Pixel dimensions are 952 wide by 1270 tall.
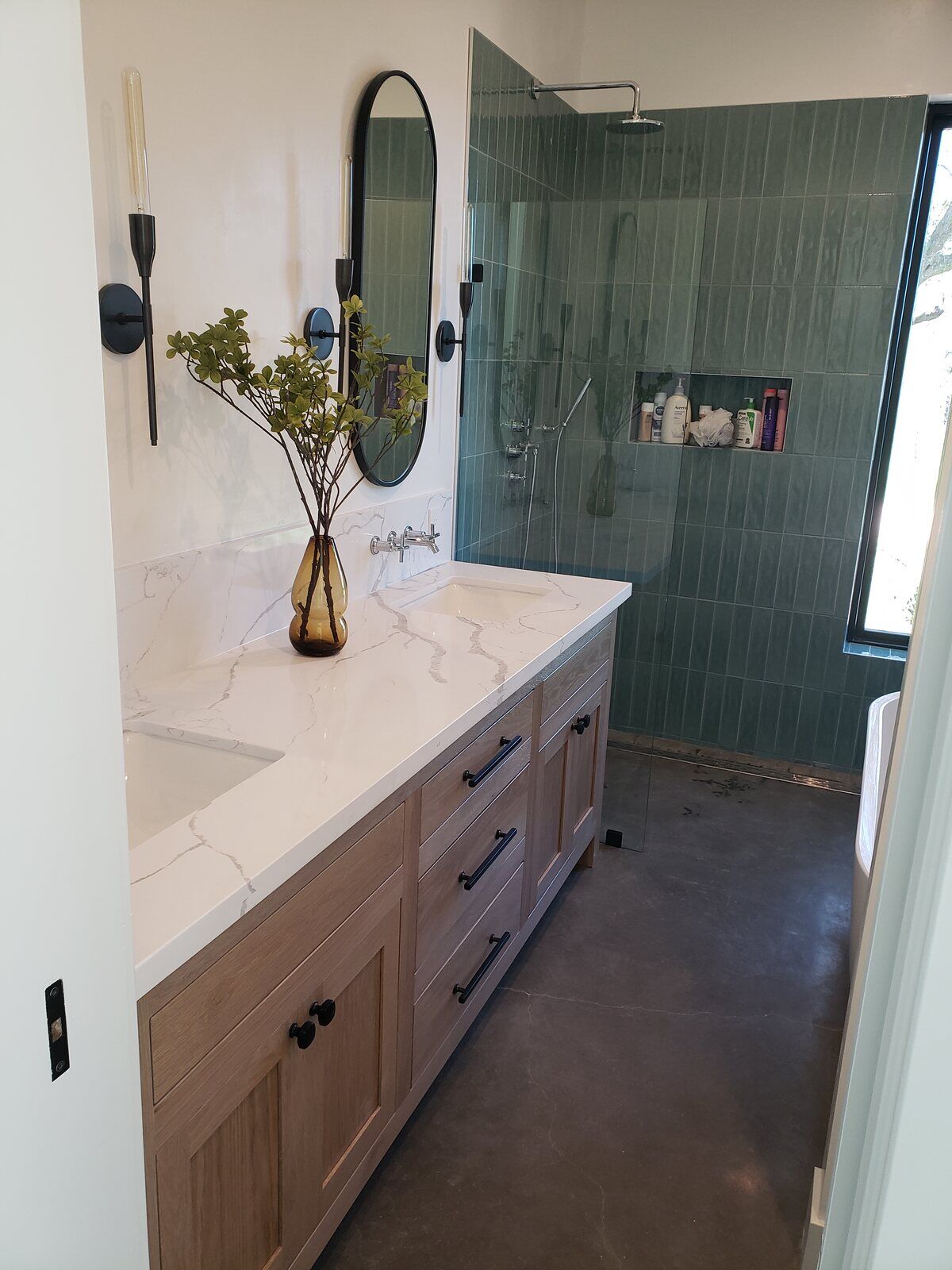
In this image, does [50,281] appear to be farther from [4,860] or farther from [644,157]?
[644,157]

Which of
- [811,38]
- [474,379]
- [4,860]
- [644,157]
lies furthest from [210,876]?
[811,38]

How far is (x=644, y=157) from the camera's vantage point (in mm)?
3170

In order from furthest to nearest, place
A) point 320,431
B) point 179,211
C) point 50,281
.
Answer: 1. point 320,431
2. point 179,211
3. point 50,281

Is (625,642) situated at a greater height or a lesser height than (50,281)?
lesser

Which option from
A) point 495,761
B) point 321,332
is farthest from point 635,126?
point 495,761

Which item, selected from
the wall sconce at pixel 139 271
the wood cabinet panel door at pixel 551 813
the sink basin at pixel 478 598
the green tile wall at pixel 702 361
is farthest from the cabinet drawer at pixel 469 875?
the green tile wall at pixel 702 361

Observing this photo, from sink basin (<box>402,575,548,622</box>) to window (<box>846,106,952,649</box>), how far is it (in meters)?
1.65

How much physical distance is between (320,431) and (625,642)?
1.75 metres

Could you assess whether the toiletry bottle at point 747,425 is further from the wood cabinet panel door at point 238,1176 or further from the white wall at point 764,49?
the wood cabinet panel door at point 238,1176

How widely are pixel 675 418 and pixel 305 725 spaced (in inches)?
81.8

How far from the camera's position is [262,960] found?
1.28 m

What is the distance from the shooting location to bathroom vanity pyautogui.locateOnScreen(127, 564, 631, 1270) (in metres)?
1.19

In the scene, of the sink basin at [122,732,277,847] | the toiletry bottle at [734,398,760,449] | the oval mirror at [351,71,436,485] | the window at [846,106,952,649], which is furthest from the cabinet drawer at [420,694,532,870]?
the window at [846,106,952,649]

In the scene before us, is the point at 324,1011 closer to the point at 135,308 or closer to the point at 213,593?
the point at 213,593
